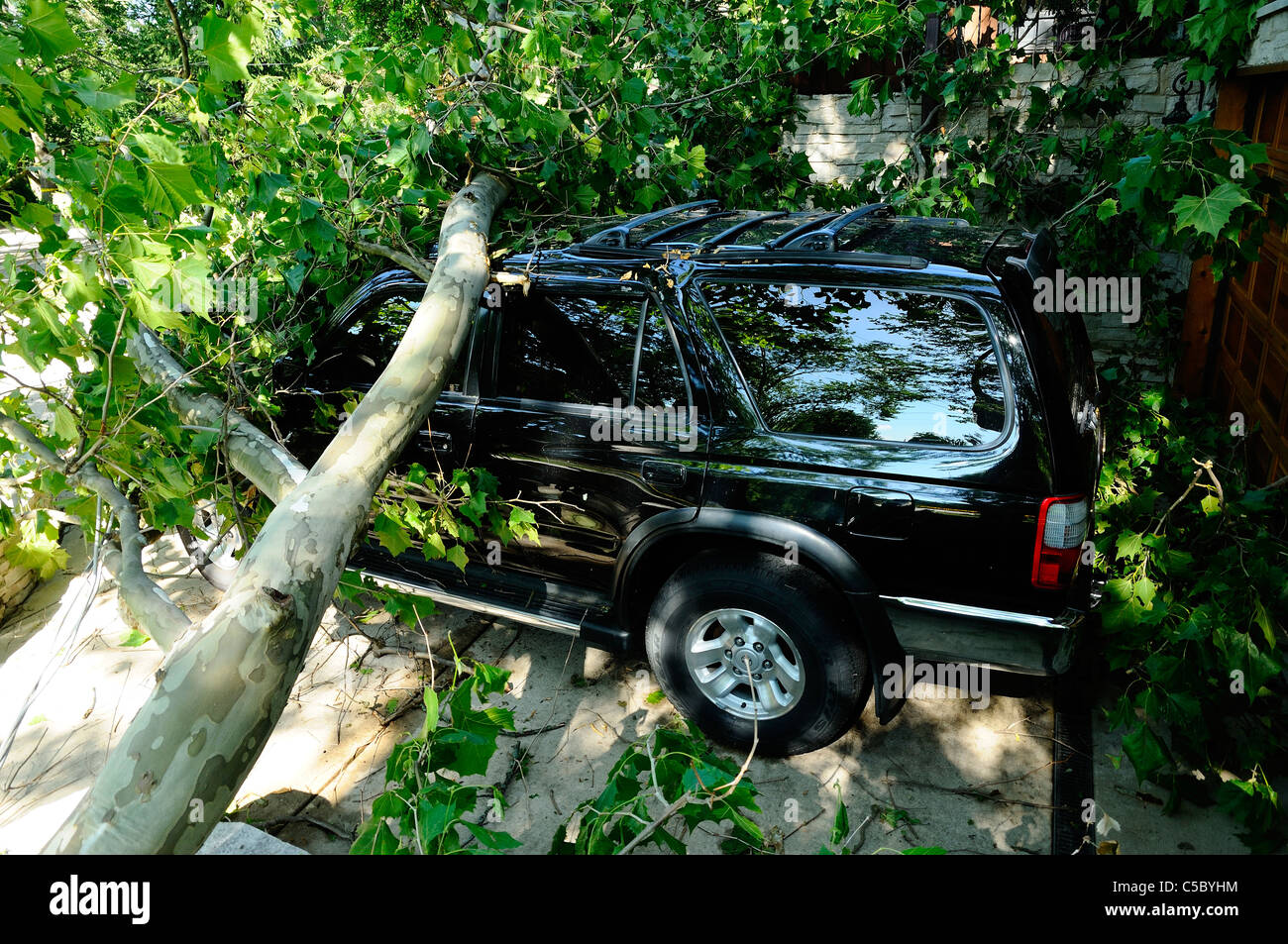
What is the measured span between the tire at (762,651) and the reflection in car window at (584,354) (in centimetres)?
75

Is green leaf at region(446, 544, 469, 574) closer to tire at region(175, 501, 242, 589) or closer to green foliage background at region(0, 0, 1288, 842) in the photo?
green foliage background at region(0, 0, 1288, 842)

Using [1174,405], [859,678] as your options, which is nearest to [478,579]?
[859,678]

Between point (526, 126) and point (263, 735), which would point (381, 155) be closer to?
point (526, 126)

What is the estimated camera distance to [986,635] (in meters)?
2.93

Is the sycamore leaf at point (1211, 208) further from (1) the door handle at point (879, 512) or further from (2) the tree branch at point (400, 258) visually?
(2) the tree branch at point (400, 258)

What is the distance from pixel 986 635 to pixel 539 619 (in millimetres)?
1815

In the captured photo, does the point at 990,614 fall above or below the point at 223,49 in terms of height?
below

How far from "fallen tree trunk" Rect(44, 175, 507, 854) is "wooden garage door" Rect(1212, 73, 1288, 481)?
4066 millimetres

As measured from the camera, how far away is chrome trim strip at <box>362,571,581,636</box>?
3676mm

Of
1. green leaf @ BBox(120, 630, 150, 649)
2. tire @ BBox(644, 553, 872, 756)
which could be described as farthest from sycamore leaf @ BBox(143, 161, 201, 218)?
green leaf @ BBox(120, 630, 150, 649)

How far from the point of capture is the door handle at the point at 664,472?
3.30m

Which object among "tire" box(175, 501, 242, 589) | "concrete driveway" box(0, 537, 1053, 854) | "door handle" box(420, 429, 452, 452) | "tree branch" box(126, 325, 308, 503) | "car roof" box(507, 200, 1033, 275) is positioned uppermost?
"car roof" box(507, 200, 1033, 275)

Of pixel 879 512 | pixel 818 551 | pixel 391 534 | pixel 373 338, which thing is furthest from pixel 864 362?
pixel 373 338

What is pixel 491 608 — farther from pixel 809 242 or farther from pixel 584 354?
pixel 809 242
